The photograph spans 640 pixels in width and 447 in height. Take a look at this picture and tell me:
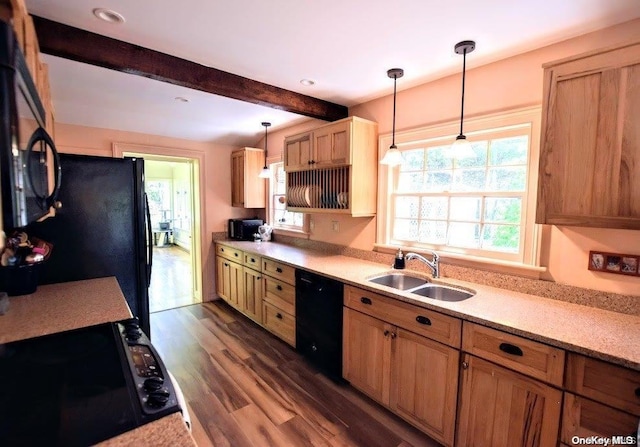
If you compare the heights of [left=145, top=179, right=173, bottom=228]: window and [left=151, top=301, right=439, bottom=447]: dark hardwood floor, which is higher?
[left=145, top=179, right=173, bottom=228]: window

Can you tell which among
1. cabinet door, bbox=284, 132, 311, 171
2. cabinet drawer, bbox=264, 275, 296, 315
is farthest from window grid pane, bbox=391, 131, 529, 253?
cabinet drawer, bbox=264, 275, 296, 315

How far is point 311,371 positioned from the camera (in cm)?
265

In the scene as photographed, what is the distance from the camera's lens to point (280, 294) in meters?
3.06

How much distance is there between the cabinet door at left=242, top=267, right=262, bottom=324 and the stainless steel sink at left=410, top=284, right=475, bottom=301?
5.90 feet

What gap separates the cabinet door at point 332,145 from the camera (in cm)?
270

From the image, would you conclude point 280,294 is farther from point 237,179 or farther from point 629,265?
point 629,265

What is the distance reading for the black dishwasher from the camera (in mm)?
2430

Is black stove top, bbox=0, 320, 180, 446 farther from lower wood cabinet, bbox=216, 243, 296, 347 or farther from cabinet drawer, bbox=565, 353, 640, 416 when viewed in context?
lower wood cabinet, bbox=216, 243, 296, 347

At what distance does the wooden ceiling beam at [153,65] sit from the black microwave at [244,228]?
2005 mm

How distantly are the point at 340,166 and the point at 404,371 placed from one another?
1.73 m

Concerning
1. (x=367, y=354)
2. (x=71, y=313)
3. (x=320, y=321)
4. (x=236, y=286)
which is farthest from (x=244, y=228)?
(x=71, y=313)

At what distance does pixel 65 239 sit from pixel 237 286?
6.69 ft

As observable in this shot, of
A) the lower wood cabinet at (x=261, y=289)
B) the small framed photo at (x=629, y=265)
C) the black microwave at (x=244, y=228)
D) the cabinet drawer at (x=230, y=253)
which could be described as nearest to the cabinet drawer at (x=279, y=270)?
the lower wood cabinet at (x=261, y=289)

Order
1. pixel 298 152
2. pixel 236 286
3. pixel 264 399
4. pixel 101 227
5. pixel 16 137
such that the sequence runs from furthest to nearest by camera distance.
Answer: pixel 236 286 → pixel 298 152 → pixel 264 399 → pixel 101 227 → pixel 16 137
